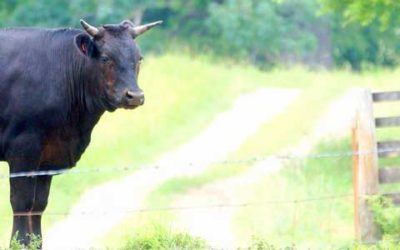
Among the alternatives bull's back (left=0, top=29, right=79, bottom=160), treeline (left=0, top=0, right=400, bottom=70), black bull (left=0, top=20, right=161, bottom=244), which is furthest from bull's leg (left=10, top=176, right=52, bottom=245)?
treeline (left=0, top=0, right=400, bottom=70)

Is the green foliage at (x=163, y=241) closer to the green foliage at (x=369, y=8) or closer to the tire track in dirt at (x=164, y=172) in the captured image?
the tire track in dirt at (x=164, y=172)

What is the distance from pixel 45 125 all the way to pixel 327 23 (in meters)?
41.2

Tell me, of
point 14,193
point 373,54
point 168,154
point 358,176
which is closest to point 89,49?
point 14,193

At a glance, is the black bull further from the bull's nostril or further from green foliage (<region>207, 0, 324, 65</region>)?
green foliage (<region>207, 0, 324, 65</region>)

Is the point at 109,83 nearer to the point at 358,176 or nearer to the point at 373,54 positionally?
the point at 358,176

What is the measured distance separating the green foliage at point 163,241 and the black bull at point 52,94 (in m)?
1.48

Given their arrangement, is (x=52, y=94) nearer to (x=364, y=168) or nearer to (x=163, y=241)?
(x=163, y=241)

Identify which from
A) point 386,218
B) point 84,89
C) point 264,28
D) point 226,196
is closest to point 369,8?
point 226,196

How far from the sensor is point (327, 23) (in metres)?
54.0

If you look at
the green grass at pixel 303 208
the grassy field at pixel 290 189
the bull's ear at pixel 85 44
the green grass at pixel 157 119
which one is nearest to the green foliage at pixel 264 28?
the green grass at pixel 157 119

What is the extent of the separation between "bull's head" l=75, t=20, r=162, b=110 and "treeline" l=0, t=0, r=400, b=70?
1347 inches

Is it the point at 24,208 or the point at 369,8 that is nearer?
the point at 24,208

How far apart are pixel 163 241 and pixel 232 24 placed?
127 feet

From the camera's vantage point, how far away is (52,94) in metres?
13.7
